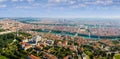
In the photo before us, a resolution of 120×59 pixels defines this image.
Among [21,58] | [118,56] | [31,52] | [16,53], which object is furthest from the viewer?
[118,56]

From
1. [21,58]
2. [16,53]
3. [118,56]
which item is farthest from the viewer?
[118,56]

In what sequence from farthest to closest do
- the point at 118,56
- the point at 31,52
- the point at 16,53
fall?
1. the point at 118,56
2. the point at 31,52
3. the point at 16,53

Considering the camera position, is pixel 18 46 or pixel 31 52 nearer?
pixel 31 52

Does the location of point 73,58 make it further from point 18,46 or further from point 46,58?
point 18,46

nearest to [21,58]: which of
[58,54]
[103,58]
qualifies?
[58,54]

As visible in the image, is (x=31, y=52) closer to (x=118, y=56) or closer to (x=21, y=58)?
(x=21, y=58)

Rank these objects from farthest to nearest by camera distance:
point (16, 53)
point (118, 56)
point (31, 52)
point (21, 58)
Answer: point (118, 56)
point (31, 52)
point (16, 53)
point (21, 58)

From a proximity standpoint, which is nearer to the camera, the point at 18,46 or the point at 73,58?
the point at 73,58

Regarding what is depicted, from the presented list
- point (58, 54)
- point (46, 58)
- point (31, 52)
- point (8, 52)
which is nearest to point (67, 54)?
point (58, 54)

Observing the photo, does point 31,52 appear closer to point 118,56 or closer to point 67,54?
point 67,54
